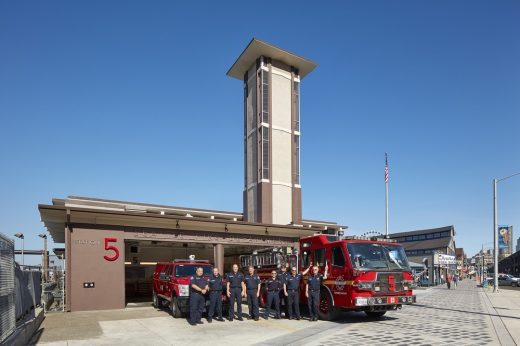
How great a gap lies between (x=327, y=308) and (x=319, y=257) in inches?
68.1

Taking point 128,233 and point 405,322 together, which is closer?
point 405,322

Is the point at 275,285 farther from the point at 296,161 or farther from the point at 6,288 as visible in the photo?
the point at 296,161

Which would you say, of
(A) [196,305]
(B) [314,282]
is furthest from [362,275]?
(A) [196,305]

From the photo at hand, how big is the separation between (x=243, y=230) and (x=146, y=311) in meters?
8.49

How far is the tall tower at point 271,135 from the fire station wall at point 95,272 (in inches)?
820

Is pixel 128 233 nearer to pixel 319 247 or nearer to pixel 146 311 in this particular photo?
pixel 146 311

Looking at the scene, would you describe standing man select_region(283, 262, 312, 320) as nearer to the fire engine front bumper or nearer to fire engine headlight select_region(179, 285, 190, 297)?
the fire engine front bumper

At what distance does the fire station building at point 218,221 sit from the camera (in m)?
18.3

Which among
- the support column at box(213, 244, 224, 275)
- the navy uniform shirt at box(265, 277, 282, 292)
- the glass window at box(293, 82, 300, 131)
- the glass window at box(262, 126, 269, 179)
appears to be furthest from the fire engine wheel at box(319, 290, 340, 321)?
the glass window at box(293, 82, 300, 131)

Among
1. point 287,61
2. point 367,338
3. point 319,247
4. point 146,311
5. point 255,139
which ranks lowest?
point 146,311

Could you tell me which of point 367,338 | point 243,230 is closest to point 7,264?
point 367,338

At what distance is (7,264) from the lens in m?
8.14

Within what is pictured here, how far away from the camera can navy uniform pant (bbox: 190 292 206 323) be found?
533 inches

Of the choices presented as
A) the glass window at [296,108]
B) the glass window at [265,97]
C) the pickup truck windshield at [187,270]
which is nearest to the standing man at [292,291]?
the pickup truck windshield at [187,270]
